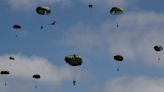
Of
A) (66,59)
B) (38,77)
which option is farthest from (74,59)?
(38,77)

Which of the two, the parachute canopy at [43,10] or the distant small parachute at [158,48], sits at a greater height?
the parachute canopy at [43,10]

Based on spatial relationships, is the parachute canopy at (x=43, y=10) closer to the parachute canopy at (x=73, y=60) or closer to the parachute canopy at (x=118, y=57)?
the parachute canopy at (x=73, y=60)

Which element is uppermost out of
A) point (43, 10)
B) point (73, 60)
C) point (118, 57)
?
point (43, 10)

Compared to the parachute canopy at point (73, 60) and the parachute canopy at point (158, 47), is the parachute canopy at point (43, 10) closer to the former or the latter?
the parachute canopy at point (73, 60)

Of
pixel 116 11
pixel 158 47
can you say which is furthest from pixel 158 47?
pixel 116 11

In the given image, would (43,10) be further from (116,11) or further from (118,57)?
(118,57)

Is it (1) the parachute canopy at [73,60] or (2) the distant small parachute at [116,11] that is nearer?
(1) the parachute canopy at [73,60]

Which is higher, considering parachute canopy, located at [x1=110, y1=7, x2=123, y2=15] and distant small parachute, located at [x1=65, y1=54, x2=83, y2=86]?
parachute canopy, located at [x1=110, y1=7, x2=123, y2=15]

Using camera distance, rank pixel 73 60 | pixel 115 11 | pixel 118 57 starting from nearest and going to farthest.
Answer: pixel 73 60
pixel 115 11
pixel 118 57

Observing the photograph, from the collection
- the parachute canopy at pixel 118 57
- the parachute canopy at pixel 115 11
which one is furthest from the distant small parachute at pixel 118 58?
the parachute canopy at pixel 115 11

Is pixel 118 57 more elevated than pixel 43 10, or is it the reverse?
pixel 43 10

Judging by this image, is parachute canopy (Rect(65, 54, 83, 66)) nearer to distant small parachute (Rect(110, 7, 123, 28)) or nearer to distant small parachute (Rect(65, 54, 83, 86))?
distant small parachute (Rect(65, 54, 83, 86))

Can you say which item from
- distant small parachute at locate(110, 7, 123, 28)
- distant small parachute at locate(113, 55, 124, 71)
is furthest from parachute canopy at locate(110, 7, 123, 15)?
distant small parachute at locate(113, 55, 124, 71)

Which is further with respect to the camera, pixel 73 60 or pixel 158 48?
pixel 158 48
